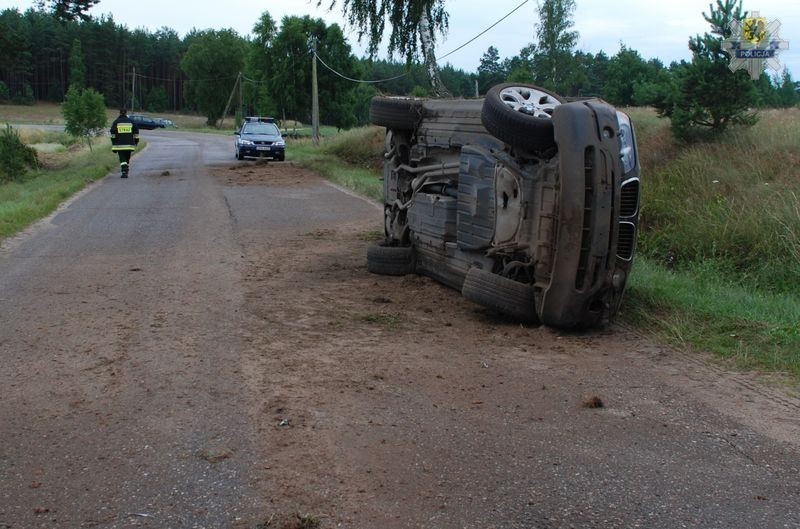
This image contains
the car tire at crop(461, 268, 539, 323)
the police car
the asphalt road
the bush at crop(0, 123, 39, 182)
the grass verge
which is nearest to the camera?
the asphalt road

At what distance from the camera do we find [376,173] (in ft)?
82.5

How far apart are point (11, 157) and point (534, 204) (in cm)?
2595

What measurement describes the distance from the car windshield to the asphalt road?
77.4ft

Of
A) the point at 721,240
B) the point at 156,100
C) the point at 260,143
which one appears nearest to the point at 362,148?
the point at 260,143

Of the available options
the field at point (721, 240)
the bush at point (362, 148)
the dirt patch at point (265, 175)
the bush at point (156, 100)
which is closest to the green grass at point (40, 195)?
the field at point (721, 240)

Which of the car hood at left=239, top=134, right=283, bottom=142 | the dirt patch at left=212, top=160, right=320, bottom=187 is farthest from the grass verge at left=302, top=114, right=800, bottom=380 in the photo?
the car hood at left=239, top=134, right=283, bottom=142

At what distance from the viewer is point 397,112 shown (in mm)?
9250

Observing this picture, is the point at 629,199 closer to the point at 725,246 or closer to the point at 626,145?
the point at 626,145

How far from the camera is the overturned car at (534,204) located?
6395 mm

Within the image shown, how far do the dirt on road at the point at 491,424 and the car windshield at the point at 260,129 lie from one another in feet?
81.9

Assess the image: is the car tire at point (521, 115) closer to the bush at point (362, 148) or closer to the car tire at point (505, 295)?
the car tire at point (505, 295)

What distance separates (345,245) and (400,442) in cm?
708

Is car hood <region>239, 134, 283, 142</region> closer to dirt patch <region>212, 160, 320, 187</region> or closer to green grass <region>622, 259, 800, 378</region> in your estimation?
dirt patch <region>212, 160, 320, 187</region>

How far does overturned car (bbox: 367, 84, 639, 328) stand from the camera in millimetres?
6395
